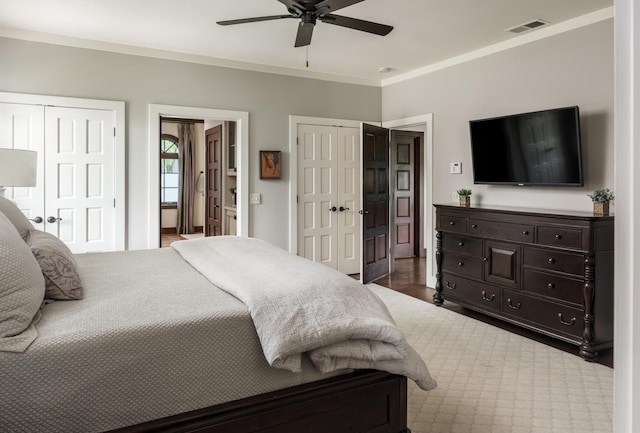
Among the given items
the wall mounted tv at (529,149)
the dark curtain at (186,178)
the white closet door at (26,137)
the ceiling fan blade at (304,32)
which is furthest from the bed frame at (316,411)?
the dark curtain at (186,178)

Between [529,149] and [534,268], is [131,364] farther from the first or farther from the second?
[529,149]

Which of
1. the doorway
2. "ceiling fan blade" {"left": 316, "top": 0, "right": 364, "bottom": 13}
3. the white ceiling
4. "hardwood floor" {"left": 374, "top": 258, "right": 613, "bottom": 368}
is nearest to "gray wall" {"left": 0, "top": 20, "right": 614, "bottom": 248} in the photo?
the white ceiling

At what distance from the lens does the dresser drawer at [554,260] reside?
3289 millimetres

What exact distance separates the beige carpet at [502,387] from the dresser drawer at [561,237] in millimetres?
813

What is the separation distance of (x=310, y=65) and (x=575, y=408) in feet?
14.3

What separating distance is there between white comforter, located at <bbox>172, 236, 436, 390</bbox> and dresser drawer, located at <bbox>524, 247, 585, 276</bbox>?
196 centimetres

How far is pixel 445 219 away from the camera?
14.8ft

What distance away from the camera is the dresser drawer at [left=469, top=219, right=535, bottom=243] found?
3.66 m

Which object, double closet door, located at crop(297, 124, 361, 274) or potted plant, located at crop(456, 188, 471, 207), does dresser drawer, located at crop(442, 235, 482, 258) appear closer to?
potted plant, located at crop(456, 188, 471, 207)

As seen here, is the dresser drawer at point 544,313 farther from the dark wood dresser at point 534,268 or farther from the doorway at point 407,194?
the doorway at point 407,194

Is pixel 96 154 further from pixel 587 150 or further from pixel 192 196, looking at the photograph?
pixel 192 196

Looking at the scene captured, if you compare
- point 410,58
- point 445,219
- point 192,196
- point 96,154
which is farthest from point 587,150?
point 192,196

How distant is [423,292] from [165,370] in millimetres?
4074

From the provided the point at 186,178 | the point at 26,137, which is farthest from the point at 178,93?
the point at 186,178
